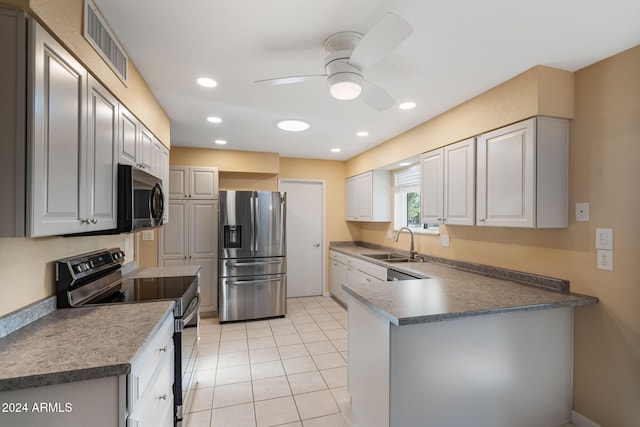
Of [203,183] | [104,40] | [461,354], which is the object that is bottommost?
[461,354]

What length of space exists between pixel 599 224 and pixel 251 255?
3478mm

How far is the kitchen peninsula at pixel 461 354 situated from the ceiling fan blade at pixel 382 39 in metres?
1.33

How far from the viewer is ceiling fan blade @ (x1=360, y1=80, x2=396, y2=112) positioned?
182cm

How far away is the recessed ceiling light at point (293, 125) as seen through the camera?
3139 mm

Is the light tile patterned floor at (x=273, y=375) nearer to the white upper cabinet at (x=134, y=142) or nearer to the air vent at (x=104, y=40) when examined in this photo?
the white upper cabinet at (x=134, y=142)

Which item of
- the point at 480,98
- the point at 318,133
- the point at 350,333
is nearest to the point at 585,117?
the point at 480,98

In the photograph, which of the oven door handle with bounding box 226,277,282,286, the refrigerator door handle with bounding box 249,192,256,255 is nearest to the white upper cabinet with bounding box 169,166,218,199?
the refrigerator door handle with bounding box 249,192,256,255

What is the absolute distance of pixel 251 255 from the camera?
3938mm

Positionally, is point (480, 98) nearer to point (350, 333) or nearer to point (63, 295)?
point (350, 333)

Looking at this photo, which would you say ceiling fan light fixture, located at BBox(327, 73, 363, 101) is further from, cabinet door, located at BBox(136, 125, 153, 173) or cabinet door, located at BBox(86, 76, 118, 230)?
cabinet door, located at BBox(136, 125, 153, 173)

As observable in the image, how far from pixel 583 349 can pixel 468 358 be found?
0.91m

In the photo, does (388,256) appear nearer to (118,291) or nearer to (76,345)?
(118,291)

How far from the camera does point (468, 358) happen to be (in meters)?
1.73

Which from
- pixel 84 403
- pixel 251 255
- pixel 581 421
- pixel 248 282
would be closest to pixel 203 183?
pixel 251 255
